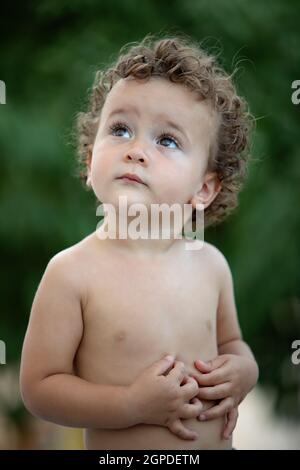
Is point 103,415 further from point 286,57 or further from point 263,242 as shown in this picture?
point 286,57

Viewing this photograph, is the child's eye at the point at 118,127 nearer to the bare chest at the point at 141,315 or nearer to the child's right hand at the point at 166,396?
the bare chest at the point at 141,315

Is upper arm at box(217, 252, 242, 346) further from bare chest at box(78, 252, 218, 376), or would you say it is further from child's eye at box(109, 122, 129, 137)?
child's eye at box(109, 122, 129, 137)

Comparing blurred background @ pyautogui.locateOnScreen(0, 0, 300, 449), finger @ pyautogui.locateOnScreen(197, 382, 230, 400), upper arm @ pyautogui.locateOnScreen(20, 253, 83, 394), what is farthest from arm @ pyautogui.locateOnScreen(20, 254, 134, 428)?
blurred background @ pyautogui.locateOnScreen(0, 0, 300, 449)

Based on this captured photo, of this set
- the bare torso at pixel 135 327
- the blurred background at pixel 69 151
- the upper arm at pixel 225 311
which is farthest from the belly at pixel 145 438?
the blurred background at pixel 69 151

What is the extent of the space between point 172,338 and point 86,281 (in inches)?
4.8

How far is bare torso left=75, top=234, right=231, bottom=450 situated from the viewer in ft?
2.75

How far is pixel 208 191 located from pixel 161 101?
16 cm

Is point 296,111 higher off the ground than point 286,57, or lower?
lower

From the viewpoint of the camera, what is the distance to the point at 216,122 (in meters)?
0.92

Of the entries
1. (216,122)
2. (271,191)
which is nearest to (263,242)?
(271,191)

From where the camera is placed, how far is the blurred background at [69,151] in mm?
1580

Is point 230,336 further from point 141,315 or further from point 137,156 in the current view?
point 137,156

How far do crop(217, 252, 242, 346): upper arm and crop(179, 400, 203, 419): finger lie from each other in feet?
0.49

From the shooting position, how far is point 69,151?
153cm
